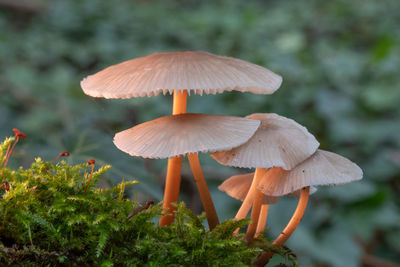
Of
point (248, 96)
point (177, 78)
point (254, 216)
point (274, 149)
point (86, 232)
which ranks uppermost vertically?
point (177, 78)

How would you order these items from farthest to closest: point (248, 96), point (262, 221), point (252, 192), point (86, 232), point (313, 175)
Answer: point (248, 96), point (262, 221), point (252, 192), point (313, 175), point (86, 232)

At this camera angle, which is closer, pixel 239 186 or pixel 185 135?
pixel 185 135

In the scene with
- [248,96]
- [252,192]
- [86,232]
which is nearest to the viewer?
[86,232]

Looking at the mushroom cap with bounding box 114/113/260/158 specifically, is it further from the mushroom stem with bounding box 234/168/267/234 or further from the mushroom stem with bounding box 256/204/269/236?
the mushroom stem with bounding box 256/204/269/236

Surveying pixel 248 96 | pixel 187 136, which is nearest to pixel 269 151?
pixel 187 136

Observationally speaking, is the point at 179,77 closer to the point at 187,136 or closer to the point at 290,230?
the point at 187,136

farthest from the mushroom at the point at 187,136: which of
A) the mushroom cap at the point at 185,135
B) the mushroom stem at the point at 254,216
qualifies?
the mushroom stem at the point at 254,216

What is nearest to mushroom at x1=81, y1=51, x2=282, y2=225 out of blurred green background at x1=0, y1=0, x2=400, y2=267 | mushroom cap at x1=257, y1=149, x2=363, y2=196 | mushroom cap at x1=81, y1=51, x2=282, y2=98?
mushroom cap at x1=81, y1=51, x2=282, y2=98
